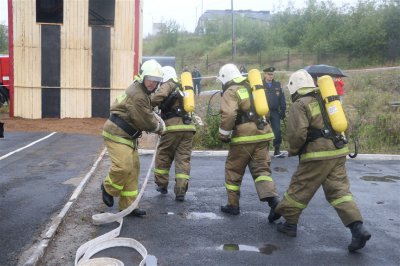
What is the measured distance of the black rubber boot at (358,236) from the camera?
Result: 4.70 meters

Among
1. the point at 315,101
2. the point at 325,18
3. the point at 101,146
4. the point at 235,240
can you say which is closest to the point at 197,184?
the point at 235,240

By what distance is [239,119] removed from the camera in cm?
596

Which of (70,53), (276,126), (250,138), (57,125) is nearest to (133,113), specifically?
(250,138)

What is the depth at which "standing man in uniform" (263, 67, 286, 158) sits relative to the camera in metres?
9.97

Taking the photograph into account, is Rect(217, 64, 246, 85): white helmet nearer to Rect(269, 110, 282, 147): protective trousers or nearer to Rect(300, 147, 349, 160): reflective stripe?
Rect(300, 147, 349, 160): reflective stripe

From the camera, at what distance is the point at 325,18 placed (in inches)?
1964

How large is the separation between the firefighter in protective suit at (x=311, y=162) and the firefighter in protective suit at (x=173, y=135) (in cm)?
182

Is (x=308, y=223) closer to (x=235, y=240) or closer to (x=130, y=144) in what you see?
(x=235, y=240)

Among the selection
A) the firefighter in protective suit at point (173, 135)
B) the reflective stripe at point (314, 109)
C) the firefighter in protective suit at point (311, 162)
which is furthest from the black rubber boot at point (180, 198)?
the reflective stripe at point (314, 109)

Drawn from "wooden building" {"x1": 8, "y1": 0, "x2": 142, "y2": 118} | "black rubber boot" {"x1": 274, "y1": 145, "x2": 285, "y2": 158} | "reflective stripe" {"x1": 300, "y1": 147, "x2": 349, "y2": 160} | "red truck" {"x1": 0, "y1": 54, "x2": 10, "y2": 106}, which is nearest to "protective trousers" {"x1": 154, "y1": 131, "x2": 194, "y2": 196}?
"reflective stripe" {"x1": 300, "y1": 147, "x2": 349, "y2": 160}

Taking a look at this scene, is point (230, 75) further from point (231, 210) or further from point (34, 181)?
point (34, 181)

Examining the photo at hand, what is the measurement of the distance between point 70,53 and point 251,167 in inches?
437

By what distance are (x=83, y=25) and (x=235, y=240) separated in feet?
39.5

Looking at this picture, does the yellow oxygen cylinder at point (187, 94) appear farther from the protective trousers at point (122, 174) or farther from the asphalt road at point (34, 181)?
the asphalt road at point (34, 181)
